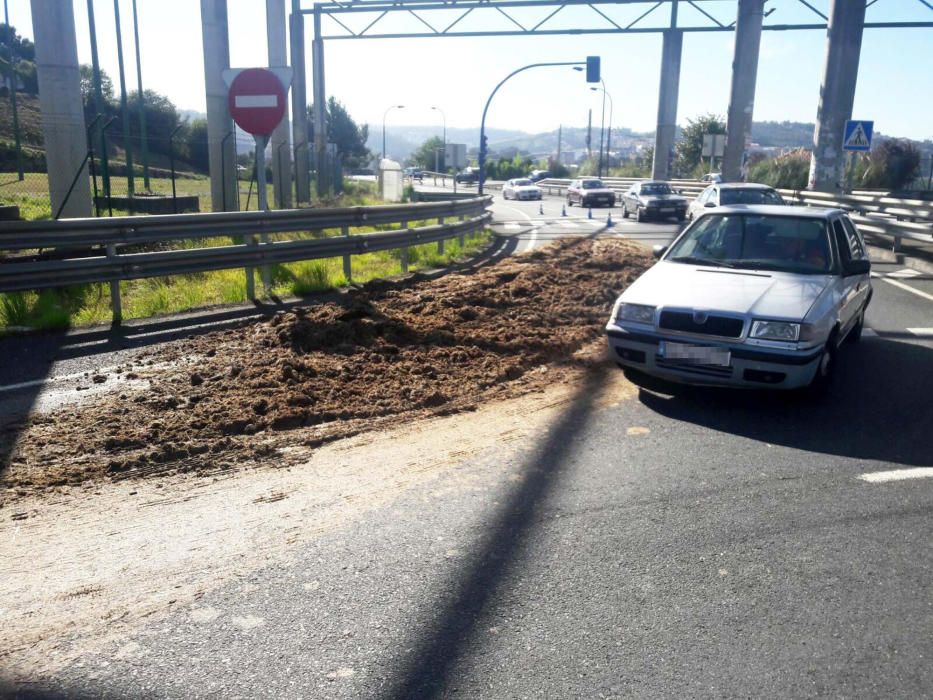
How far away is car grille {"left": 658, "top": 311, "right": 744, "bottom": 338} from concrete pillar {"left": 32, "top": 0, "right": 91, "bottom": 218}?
1144 centimetres

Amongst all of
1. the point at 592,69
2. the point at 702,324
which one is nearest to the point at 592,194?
the point at 592,69

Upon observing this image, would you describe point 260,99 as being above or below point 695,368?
above

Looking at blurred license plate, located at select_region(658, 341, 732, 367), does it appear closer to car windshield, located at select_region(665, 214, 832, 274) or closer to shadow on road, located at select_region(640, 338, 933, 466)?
shadow on road, located at select_region(640, 338, 933, 466)

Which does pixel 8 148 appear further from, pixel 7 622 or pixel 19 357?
pixel 7 622

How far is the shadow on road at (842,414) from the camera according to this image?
5520mm

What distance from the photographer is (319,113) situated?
120 feet

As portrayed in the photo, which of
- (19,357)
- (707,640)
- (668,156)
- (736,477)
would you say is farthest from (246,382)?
(668,156)

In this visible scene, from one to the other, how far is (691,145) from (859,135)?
48146 mm

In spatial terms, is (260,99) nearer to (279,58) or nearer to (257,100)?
(257,100)

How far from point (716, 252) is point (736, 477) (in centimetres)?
311

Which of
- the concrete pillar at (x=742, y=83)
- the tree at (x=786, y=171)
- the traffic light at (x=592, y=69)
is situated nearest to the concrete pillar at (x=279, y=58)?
the traffic light at (x=592, y=69)

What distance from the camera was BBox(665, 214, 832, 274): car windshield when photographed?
7121 mm

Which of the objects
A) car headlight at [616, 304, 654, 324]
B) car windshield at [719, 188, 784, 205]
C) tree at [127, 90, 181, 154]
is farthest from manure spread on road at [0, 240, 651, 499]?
tree at [127, 90, 181, 154]

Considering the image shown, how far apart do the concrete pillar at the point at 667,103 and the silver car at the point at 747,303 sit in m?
35.0
